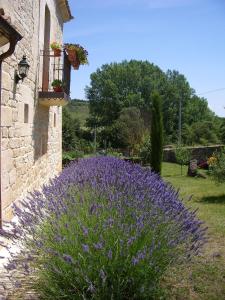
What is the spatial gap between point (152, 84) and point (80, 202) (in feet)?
143

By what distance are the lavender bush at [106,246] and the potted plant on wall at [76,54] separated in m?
6.53

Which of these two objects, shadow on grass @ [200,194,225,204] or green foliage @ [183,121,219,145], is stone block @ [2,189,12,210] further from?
green foliage @ [183,121,219,145]

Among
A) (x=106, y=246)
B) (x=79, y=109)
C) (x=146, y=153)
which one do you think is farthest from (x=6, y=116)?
(x=79, y=109)

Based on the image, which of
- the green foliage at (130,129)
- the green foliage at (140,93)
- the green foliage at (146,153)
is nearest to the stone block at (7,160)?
the green foliage at (146,153)

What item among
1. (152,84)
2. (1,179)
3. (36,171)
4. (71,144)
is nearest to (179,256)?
(1,179)

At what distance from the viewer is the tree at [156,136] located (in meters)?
15.3

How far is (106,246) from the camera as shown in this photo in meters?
3.03

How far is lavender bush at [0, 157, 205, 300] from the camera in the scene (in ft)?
9.77

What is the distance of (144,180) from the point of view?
16.3ft

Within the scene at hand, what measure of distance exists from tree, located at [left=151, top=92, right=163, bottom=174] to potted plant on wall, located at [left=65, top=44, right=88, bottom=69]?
225 inches

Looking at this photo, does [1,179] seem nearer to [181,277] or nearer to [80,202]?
[80,202]

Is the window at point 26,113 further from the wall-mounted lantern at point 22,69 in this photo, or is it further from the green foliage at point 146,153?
the green foliage at point 146,153

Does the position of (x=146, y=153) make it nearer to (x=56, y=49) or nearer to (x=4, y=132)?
(x=56, y=49)

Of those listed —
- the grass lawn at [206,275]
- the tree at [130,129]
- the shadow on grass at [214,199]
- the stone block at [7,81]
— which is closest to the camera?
the grass lawn at [206,275]
